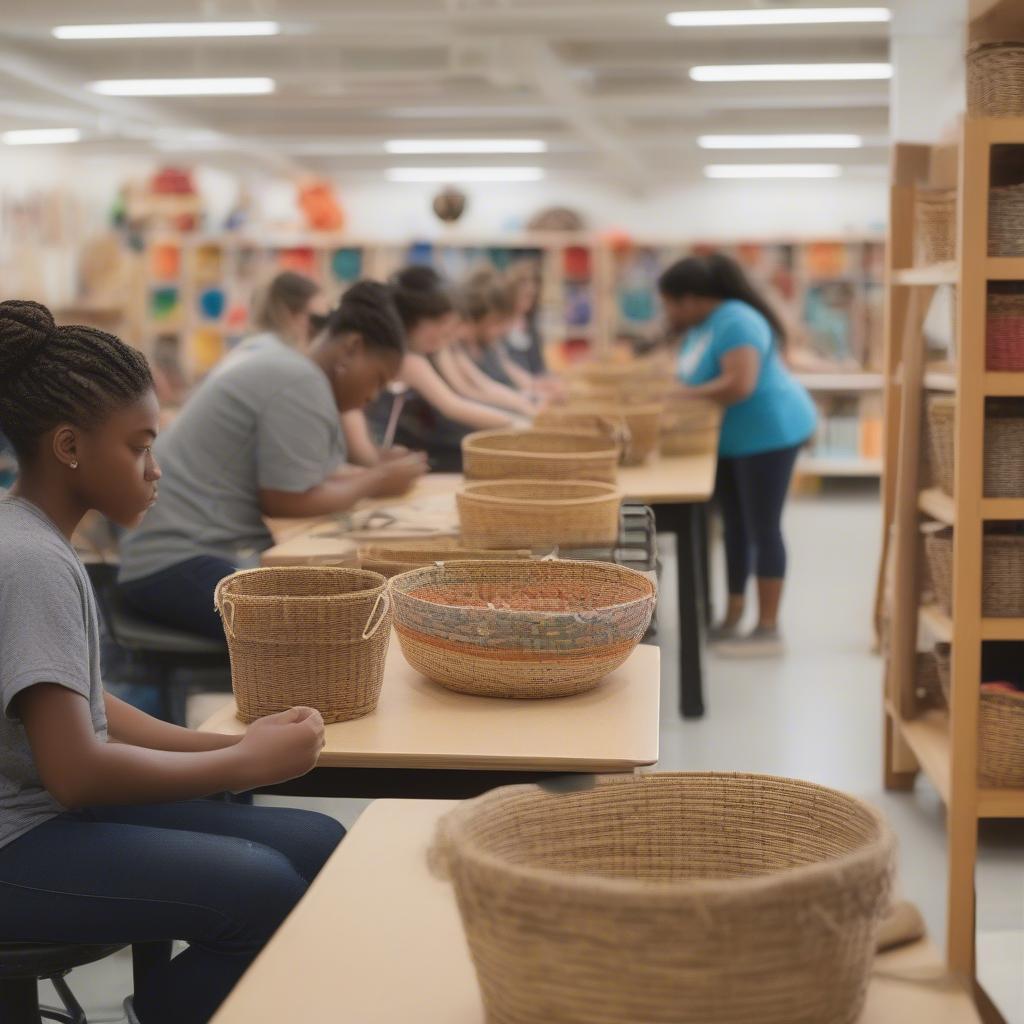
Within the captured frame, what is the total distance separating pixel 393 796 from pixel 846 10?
18.1 feet

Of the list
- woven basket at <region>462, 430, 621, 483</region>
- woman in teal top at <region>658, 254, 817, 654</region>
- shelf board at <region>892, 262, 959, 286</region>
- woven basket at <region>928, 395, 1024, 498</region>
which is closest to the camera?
woven basket at <region>928, 395, 1024, 498</region>

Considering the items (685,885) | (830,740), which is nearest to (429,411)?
(830,740)

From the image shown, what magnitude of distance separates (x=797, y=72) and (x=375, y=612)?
6.88 metres

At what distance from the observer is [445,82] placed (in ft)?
30.0

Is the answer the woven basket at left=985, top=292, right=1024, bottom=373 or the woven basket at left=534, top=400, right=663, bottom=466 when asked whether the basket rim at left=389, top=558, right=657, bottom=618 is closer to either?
the woven basket at left=985, top=292, right=1024, bottom=373

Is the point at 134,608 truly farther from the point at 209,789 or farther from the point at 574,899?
the point at 574,899

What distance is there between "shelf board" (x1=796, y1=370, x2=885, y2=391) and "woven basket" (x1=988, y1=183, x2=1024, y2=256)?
Result: 8288 millimetres

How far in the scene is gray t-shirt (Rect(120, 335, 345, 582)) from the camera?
3473mm

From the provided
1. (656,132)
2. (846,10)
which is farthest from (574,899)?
(656,132)

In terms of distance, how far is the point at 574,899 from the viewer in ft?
3.30

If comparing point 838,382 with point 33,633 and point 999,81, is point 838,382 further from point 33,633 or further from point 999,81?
point 33,633

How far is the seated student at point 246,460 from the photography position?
3.41 meters

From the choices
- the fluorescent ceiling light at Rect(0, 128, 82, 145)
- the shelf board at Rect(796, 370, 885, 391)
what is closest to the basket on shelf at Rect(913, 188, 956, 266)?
the shelf board at Rect(796, 370, 885, 391)

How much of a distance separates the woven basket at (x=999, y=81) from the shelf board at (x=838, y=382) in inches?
317
